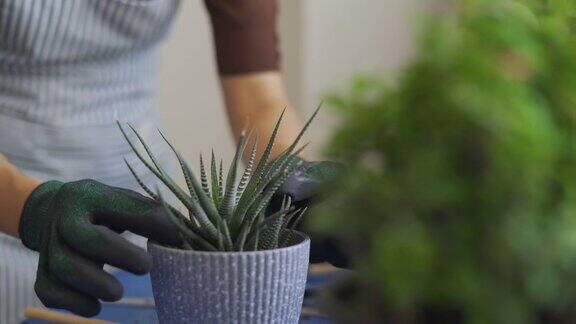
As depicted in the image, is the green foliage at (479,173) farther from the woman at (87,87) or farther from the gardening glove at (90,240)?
→ the woman at (87,87)

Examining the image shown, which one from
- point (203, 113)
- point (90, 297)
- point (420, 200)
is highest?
point (420, 200)

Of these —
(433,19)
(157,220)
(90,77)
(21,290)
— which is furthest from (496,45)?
(90,77)

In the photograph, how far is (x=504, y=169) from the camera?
180 mm

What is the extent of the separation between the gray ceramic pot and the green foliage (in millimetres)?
291

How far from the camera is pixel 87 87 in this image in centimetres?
102

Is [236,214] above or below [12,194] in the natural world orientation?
above

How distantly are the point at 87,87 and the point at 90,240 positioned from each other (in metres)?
0.54

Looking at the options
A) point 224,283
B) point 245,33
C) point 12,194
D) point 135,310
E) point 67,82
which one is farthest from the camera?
point 245,33

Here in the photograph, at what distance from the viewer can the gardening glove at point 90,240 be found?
509mm

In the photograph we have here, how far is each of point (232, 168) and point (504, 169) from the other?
0.36m

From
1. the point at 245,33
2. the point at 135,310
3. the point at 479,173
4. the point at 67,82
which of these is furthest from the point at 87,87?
the point at 479,173

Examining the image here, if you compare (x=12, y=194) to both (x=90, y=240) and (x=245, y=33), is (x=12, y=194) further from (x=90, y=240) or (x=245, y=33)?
(x=245, y=33)

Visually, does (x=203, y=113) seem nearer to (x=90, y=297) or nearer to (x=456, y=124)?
(x=90, y=297)

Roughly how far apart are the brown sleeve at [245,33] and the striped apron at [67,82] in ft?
0.33
